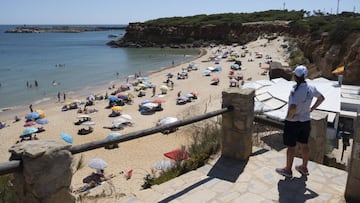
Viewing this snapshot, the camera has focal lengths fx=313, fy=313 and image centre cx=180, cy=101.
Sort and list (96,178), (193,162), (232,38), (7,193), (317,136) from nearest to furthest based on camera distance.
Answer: (7,193) < (193,162) < (317,136) < (96,178) < (232,38)

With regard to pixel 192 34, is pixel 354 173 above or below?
below

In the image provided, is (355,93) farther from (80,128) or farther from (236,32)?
(236,32)

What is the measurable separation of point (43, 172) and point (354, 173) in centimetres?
348

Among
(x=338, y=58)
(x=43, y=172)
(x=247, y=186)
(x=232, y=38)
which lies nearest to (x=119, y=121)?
(x=247, y=186)

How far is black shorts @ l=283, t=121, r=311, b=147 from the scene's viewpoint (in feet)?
14.6

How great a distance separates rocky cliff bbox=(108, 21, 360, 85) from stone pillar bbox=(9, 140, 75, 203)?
2124 centimetres

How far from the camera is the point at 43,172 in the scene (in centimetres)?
269

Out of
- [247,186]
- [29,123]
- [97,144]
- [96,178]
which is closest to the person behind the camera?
[97,144]

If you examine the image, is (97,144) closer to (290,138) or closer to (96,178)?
(290,138)

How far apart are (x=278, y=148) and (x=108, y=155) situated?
7.91m

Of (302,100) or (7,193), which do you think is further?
(302,100)

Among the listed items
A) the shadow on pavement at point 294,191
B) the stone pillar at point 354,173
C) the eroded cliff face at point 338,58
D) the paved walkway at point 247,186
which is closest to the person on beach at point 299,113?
the shadow on pavement at point 294,191

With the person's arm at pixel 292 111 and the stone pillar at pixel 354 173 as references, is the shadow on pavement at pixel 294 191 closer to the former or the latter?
the stone pillar at pixel 354 173

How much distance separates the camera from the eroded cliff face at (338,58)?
17578 mm
